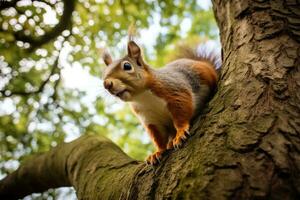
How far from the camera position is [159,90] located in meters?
2.78

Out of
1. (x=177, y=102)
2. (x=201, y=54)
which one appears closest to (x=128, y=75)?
(x=177, y=102)

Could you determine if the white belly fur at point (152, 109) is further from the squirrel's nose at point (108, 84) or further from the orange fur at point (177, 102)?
the squirrel's nose at point (108, 84)

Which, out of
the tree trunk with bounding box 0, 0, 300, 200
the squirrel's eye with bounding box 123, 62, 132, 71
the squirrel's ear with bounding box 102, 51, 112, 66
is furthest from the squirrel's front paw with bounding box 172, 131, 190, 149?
the squirrel's ear with bounding box 102, 51, 112, 66

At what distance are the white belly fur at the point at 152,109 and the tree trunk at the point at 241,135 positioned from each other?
34 centimetres

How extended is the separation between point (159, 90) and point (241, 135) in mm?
1134

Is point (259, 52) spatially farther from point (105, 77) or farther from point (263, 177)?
point (105, 77)

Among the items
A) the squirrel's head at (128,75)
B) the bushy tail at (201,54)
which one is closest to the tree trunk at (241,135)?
the squirrel's head at (128,75)

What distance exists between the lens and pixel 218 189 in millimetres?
1555

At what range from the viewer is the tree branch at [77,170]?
247 centimetres

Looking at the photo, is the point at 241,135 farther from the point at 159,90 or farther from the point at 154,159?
the point at 159,90

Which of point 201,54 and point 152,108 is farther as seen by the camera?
point 201,54

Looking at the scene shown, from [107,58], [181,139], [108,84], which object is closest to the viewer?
[181,139]

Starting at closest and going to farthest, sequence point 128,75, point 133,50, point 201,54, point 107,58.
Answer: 1. point 128,75
2. point 133,50
3. point 107,58
4. point 201,54

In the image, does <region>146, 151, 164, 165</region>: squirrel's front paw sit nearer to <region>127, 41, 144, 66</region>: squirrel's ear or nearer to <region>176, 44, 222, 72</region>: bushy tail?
<region>127, 41, 144, 66</region>: squirrel's ear
